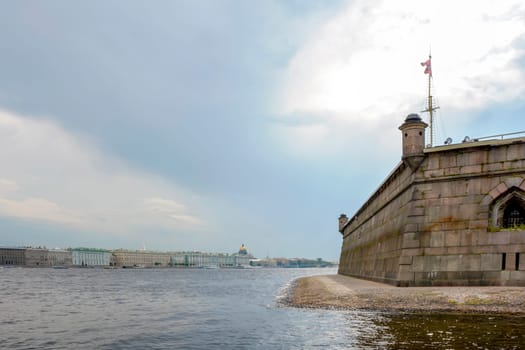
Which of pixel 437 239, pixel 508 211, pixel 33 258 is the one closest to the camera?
pixel 508 211

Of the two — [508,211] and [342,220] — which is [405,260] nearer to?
[508,211]

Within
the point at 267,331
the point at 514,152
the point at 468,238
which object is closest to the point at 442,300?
the point at 468,238


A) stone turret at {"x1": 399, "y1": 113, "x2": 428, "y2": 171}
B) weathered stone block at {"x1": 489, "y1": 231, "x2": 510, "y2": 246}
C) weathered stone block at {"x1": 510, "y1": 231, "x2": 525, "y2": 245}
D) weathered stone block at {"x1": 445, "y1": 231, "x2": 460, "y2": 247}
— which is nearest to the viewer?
weathered stone block at {"x1": 510, "y1": 231, "x2": 525, "y2": 245}

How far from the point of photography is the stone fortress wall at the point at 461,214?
19172 millimetres

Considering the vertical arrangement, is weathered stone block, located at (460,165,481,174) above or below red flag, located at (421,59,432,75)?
below

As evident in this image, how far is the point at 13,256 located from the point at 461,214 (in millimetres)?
217093

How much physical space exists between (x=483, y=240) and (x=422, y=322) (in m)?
8.26

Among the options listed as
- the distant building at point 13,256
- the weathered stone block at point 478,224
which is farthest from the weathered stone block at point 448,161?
the distant building at point 13,256

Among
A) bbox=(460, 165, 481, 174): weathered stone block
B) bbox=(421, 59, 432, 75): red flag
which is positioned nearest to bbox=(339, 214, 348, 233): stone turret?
bbox=(421, 59, 432, 75): red flag

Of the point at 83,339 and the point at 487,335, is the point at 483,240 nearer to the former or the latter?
the point at 487,335

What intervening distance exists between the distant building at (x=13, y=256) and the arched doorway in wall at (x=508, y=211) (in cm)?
21472

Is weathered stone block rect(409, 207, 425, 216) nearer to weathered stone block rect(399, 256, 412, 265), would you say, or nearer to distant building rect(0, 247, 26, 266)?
weathered stone block rect(399, 256, 412, 265)

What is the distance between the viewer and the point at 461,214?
20641mm

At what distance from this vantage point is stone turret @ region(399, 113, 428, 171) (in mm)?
22234
